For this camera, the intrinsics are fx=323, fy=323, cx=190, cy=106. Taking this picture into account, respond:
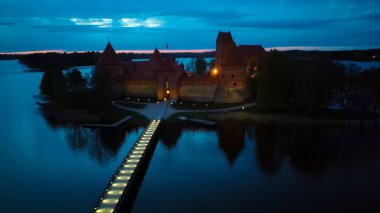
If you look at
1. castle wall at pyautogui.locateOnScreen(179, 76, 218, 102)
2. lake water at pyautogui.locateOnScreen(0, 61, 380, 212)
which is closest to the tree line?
lake water at pyautogui.locateOnScreen(0, 61, 380, 212)

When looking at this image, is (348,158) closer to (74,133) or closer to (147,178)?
(147,178)

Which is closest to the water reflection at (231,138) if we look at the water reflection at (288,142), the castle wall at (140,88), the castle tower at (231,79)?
the water reflection at (288,142)

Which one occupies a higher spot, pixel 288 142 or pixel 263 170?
pixel 288 142

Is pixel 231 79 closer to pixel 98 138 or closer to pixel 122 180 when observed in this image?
pixel 98 138

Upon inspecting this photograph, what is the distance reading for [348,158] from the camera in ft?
76.0

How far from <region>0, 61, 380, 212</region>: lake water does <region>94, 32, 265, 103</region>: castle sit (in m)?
10.2

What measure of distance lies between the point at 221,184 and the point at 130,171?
18.0 feet

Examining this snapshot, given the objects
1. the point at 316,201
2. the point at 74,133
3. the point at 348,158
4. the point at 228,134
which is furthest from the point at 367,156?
the point at 74,133

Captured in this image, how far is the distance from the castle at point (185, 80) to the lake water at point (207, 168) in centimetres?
1021

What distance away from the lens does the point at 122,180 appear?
59.6ft

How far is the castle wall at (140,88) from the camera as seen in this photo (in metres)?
44.6

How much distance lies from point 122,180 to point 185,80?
26335mm

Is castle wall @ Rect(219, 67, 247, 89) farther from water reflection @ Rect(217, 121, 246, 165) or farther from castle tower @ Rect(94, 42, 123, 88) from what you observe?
castle tower @ Rect(94, 42, 123, 88)

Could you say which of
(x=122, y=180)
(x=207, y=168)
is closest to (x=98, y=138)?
(x=122, y=180)
